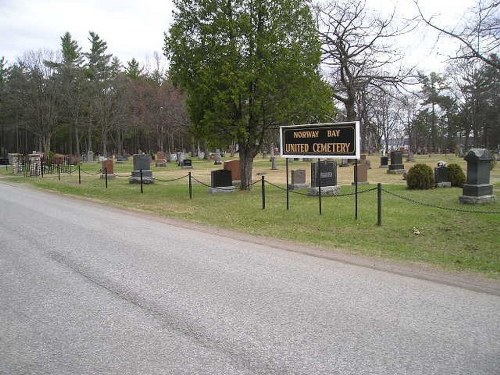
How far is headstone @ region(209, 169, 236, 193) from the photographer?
18750 mm

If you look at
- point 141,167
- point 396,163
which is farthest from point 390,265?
point 396,163

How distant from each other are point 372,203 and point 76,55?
72522 mm

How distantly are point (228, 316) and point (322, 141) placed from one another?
8.81 m

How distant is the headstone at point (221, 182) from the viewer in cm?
1875

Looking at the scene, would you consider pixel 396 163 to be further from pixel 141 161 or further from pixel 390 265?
pixel 390 265

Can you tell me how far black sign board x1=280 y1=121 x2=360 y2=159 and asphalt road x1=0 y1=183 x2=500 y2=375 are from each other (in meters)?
4.89

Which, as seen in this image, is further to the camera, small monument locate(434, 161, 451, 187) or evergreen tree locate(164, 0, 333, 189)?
small monument locate(434, 161, 451, 187)

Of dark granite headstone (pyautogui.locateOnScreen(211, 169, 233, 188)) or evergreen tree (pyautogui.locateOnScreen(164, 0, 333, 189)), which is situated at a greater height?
evergreen tree (pyautogui.locateOnScreen(164, 0, 333, 189))

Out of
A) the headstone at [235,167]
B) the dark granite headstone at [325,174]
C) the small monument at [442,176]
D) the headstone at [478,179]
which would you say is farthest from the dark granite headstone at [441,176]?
the headstone at [235,167]

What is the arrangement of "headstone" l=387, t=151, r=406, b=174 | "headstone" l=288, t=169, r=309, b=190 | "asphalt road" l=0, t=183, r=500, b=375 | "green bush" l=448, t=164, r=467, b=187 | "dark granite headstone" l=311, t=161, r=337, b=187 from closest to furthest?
1. "asphalt road" l=0, t=183, r=500, b=375
2. "dark granite headstone" l=311, t=161, r=337, b=187
3. "green bush" l=448, t=164, r=467, b=187
4. "headstone" l=288, t=169, r=309, b=190
5. "headstone" l=387, t=151, r=406, b=174

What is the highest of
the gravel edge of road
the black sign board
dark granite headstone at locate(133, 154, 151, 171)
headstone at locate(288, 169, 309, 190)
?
the black sign board

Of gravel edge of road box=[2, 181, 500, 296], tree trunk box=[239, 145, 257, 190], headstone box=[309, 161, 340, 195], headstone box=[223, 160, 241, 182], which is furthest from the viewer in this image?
headstone box=[223, 160, 241, 182]

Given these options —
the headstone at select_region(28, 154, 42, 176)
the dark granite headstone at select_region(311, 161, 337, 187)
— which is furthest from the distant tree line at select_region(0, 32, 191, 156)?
the dark granite headstone at select_region(311, 161, 337, 187)

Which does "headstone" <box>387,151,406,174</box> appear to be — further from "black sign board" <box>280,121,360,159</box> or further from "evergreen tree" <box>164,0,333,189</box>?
"black sign board" <box>280,121,360,159</box>
